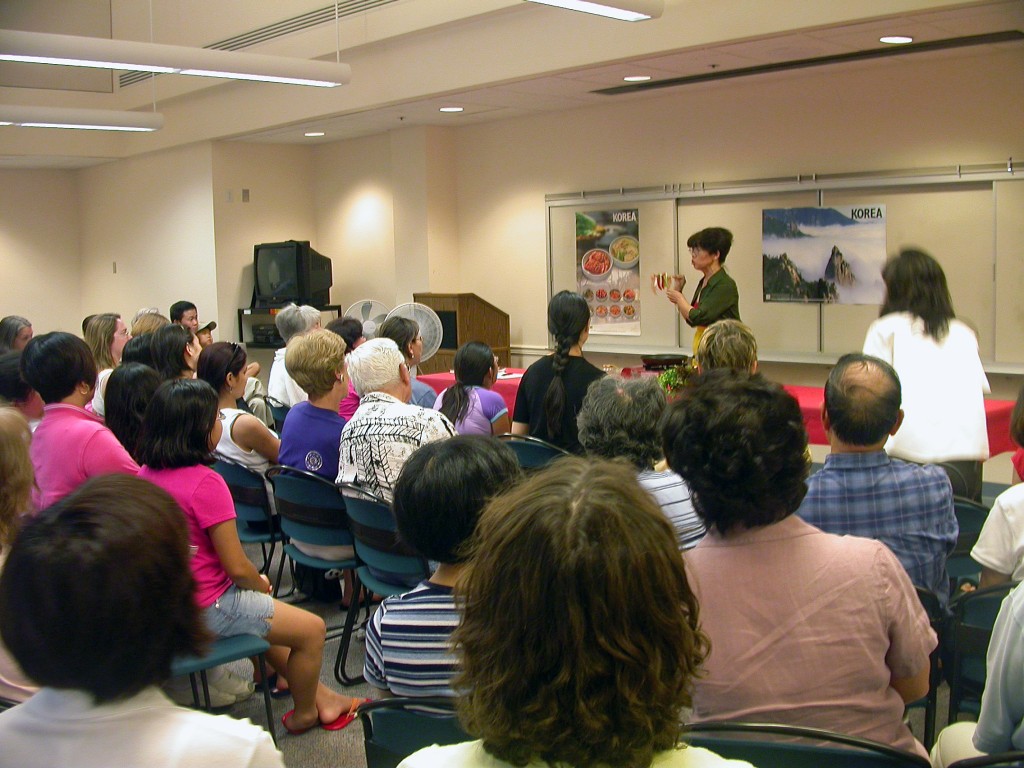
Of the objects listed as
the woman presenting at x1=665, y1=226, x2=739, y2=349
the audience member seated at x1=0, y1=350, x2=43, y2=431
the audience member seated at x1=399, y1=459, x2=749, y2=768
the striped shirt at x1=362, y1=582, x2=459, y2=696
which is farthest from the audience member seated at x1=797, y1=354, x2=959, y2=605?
the woman presenting at x1=665, y1=226, x2=739, y2=349

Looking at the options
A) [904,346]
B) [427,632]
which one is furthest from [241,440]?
[904,346]

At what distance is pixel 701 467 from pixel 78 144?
36.6ft

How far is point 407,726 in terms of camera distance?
1611 mm

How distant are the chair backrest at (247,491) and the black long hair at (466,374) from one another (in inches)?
33.1

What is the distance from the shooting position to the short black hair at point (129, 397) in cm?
333

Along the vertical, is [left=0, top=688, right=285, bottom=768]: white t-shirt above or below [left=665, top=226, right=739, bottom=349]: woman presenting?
below

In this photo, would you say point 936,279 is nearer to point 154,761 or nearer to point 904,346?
point 904,346

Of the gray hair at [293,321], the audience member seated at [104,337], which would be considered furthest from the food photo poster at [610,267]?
the audience member seated at [104,337]

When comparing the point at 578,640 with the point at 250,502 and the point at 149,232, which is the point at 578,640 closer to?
the point at 250,502

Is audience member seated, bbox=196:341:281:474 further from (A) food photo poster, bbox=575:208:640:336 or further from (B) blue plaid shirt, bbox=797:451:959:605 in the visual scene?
(A) food photo poster, bbox=575:208:640:336

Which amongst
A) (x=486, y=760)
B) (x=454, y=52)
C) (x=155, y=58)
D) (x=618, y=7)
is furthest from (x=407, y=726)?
(x=454, y=52)

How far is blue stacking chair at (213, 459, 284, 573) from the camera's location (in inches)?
146

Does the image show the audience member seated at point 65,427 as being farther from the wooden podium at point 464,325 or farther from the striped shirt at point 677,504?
the wooden podium at point 464,325

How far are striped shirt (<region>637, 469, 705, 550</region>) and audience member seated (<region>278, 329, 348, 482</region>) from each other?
154cm
